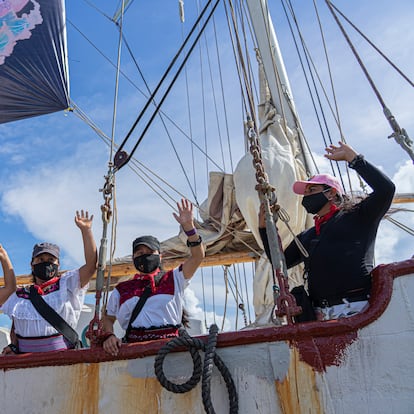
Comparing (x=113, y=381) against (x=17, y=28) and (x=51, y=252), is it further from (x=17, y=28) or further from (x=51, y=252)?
(x=17, y=28)

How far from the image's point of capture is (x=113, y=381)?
2070 mm

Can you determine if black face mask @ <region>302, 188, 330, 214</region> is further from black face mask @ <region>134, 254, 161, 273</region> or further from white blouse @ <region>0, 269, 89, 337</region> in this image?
white blouse @ <region>0, 269, 89, 337</region>

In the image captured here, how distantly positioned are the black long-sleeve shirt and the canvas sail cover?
4.21m

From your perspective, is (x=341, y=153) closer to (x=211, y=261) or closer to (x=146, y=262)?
(x=146, y=262)

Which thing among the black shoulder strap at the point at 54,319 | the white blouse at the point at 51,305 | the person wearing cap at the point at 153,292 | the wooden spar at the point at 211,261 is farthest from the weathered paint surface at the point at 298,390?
the wooden spar at the point at 211,261

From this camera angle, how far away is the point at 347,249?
7.23 ft

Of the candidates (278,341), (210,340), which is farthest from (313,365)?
(210,340)

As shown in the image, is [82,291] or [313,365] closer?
[313,365]

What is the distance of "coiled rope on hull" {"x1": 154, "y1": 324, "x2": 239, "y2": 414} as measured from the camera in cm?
181

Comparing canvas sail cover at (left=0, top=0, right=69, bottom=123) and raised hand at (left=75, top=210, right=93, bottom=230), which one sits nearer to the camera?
raised hand at (left=75, top=210, right=93, bottom=230)

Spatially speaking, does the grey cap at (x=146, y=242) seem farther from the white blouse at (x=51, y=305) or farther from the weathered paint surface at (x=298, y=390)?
the weathered paint surface at (x=298, y=390)

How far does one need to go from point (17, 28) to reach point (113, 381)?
508 cm

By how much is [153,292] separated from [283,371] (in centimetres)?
90

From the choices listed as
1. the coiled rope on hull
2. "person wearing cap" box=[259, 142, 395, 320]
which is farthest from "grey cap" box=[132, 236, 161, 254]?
the coiled rope on hull
